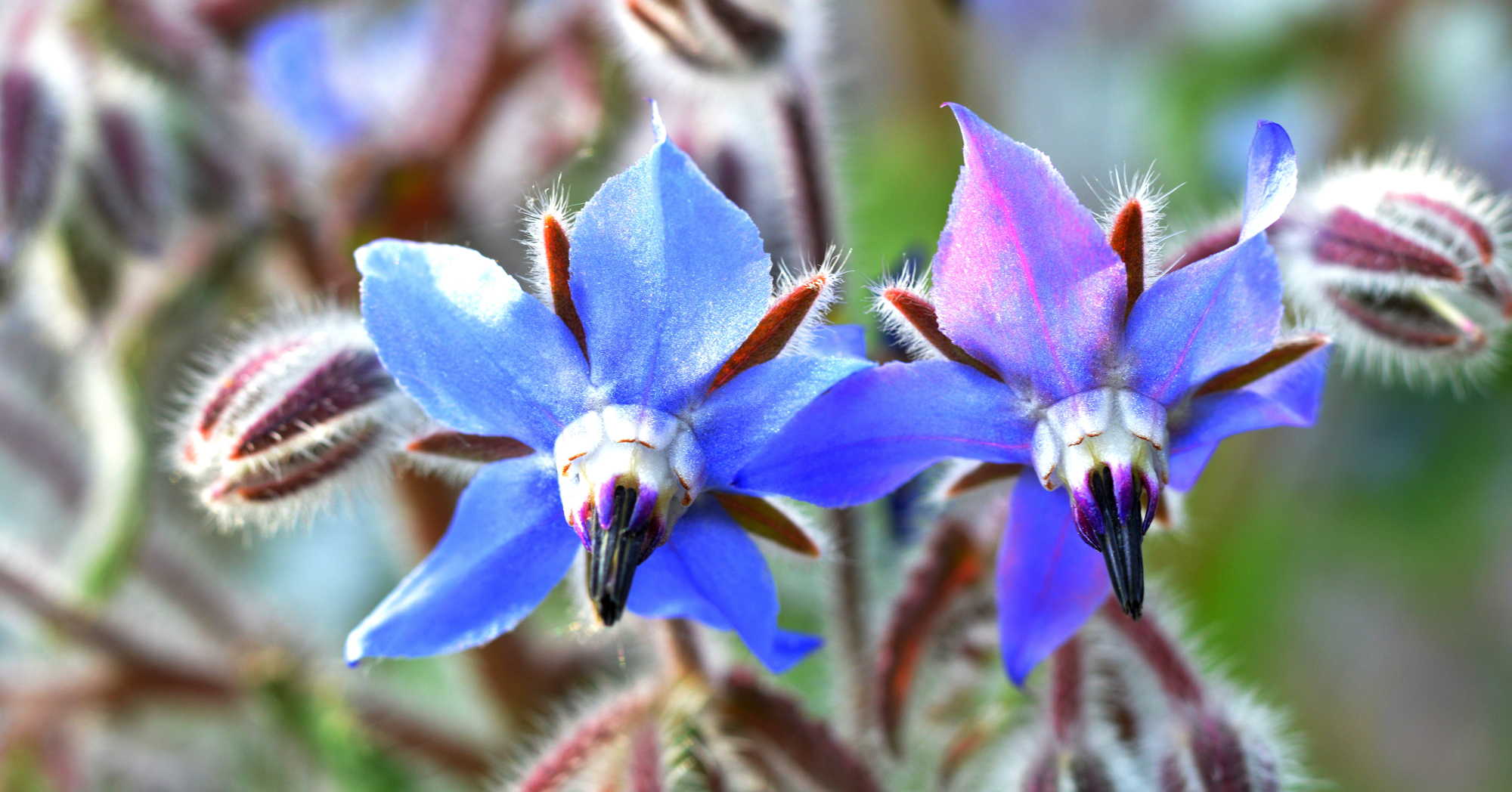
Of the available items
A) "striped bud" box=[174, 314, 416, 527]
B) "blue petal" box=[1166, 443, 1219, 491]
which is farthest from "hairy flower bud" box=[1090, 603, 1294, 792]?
"striped bud" box=[174, 314, 416, 527]

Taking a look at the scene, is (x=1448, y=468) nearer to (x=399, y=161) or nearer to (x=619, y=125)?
(x=619, y=125)

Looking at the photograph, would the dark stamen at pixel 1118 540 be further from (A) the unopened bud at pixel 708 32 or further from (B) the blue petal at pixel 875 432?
(A) the unopened bud at pixel 708 32

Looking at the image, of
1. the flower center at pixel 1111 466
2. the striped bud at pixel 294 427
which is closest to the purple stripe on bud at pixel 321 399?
the striped bud at pixel 294 427

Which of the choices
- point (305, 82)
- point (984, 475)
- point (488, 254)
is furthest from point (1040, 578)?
point (305, 82)

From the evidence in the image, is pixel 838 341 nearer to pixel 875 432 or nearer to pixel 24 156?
pixel 875 432

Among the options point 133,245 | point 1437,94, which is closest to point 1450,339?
point 133,245

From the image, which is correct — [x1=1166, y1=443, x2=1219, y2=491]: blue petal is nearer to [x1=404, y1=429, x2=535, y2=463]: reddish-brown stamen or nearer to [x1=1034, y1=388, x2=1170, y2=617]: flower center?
[x1=1034, y1=388, x2=1170, y2=617]: flower center
